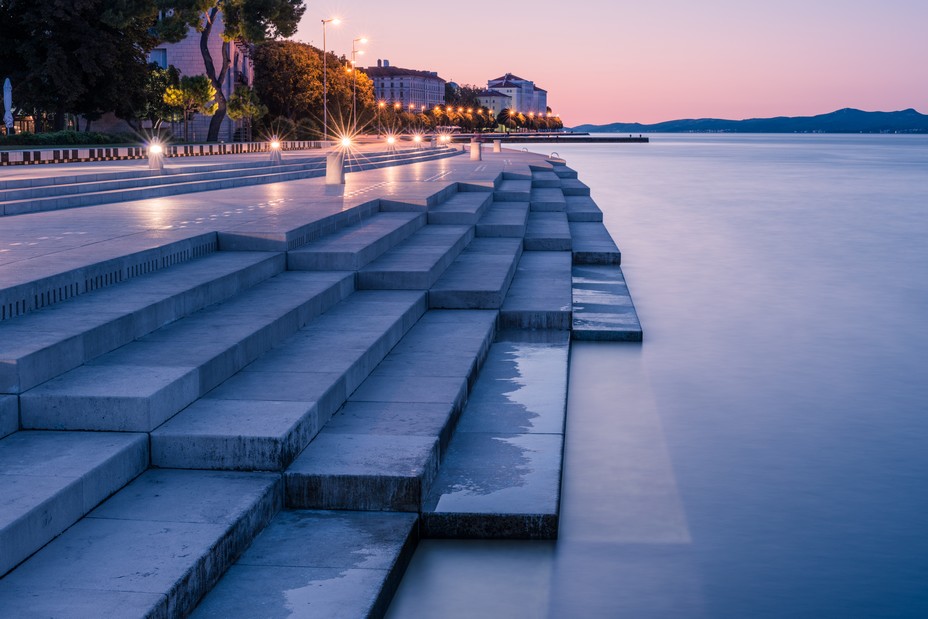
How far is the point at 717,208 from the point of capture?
3806cm

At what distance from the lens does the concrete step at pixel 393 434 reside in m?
6.07

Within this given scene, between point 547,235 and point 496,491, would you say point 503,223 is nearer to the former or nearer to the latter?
point 547,235

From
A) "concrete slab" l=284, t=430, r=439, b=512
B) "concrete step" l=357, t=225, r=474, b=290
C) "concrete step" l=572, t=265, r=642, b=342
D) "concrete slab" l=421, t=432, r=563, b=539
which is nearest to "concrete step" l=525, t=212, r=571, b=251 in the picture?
"concrete step" l=572, t=265, r=642, b=342

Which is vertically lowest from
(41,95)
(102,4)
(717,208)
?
(717,208)

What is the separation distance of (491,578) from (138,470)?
82.6 inches

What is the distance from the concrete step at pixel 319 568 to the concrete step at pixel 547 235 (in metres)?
12.1

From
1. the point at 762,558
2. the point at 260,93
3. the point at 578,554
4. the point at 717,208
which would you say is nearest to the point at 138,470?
the point at 578,554

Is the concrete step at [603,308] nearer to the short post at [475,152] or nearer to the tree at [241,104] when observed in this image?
the short post at [475,152]

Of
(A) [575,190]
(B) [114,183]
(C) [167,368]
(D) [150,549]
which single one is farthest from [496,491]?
(A) [575,190]

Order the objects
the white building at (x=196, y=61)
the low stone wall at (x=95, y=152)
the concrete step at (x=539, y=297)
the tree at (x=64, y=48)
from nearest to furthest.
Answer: the concrete step at (x=539, y=297), the low stone wall at (x=95, y=152), the tree at (x=64, y=48), the white building at (x=196, y=61)

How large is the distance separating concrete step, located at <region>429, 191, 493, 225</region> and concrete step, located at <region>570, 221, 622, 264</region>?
190cm

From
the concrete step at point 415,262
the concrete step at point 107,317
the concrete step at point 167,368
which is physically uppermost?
the concrete step at point 107,317

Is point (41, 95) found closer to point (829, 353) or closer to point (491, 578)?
point (829, 353)

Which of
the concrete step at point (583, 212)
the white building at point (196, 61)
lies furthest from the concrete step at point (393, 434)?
the white building at point (196, 61)
